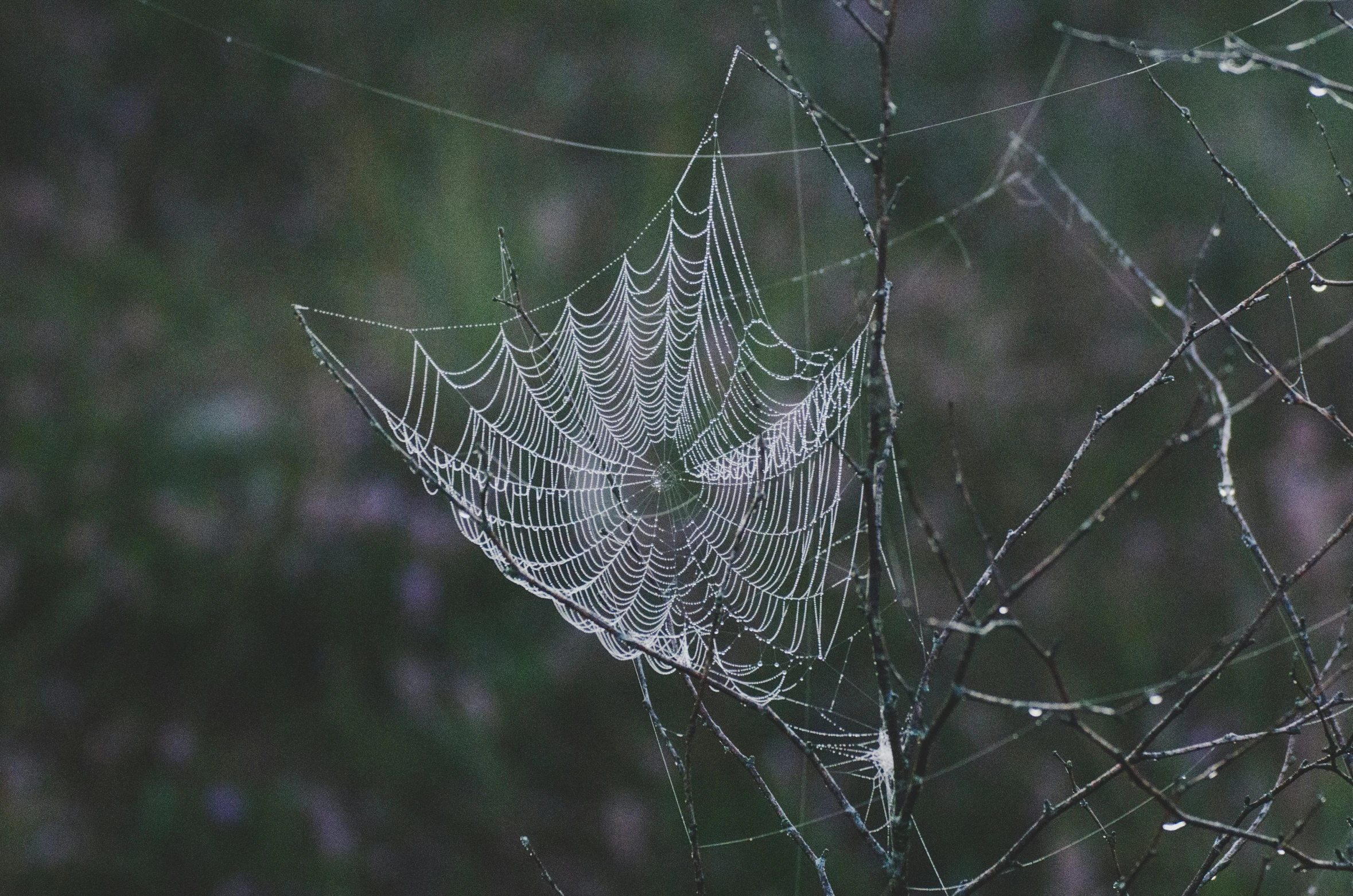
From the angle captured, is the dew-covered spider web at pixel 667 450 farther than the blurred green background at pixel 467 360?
No

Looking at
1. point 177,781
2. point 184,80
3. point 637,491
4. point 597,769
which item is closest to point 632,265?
point 637,491

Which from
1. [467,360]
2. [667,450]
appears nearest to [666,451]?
[667,450]

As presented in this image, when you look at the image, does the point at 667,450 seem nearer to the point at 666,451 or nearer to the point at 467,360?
the point at 666,451

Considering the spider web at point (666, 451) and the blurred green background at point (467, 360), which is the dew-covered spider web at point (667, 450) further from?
the blurred green background at point (467, 360)

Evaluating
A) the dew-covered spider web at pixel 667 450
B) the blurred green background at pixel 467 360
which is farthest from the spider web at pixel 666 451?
the blurred green background at pixel 467 360

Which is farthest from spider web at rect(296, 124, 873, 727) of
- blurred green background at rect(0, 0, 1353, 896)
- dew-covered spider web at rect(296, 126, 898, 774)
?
blurred green background at rect(0, 0, 1353, 896)
